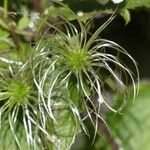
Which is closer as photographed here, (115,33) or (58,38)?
(58,38)

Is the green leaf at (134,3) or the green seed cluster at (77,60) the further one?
the green leaf at (134,3)

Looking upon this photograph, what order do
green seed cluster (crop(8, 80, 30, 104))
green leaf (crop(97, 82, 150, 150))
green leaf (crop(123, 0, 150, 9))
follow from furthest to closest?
green leaf (crop(97, 82, 150, 150)) → green leaf (crop(123, 0, 150, 9)) → green seed cluster (crop(8, 80, 30, 104))

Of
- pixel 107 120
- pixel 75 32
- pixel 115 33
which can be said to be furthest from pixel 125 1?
pixel 115 33

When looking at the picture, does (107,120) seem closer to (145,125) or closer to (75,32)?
(145,125)

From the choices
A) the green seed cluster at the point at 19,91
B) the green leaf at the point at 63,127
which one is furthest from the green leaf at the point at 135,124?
the green seed cluster at the point at 19,91

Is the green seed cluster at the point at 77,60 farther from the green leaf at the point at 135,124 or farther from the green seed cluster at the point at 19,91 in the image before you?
the green leaf at the point at 135,124

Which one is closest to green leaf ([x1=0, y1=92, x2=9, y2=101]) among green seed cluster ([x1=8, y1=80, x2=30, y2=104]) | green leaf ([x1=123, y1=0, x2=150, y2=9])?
green seed cluster ([x1=8, y1=80, x2=30, y2=104])

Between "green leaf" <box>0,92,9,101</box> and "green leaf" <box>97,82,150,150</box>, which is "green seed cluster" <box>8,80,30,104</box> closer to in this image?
"green leaf" <box>0,92,9,101</box>

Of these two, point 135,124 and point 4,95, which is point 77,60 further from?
point 135,124

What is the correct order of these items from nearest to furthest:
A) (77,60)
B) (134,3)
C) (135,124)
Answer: (77,60), (134,3), (135,124)

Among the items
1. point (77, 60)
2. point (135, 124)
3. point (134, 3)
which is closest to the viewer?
point (77, 60)

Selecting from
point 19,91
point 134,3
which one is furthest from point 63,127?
point 134,3
